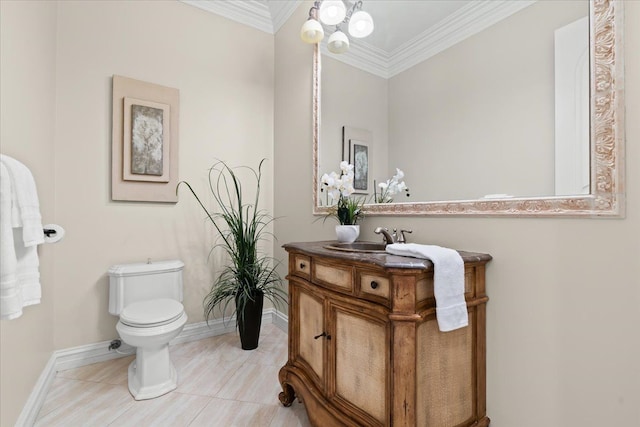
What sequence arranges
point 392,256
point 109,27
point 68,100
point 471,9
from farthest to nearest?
point 109,27 → point 68,100 → point 471,9 → point 392,256

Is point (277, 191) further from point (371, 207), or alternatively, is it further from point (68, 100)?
point (68, 100)

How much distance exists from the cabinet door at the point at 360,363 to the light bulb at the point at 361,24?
1613 mm

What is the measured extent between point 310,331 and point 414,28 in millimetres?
1650

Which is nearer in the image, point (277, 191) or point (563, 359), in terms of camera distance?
point (563, 359)

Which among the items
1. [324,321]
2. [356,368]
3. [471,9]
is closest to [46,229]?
[324,321]

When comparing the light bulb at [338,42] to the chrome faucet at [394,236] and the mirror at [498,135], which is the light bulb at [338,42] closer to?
the mirror at [498,135]

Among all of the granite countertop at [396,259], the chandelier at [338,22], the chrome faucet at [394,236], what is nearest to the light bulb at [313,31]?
the chandelier at [338,22]

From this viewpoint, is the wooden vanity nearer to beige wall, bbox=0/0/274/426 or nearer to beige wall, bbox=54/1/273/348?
beige wall, bbox=0/0/274/426

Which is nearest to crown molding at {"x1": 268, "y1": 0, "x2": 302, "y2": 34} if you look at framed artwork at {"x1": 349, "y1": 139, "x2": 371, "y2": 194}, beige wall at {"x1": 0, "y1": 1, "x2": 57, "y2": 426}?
framed artwork at {"x1": 349, "y1": 139, "x2": 371, "y2": 194}

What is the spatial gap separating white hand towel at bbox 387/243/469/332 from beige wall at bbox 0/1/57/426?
5.32ft

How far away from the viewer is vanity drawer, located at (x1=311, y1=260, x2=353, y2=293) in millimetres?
1218

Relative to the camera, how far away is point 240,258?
2.26 m

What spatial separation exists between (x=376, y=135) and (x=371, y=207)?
16.7 inches

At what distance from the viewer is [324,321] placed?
134 centimetres
